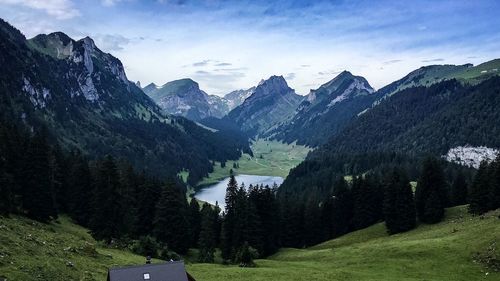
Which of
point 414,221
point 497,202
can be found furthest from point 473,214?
point 414,221

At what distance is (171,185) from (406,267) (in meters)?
47.8

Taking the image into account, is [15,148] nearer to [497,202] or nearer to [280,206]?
[280,206]

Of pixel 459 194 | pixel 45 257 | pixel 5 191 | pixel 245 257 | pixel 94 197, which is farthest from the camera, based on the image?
pixel 459 194

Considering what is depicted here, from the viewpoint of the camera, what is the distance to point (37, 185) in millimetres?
77375

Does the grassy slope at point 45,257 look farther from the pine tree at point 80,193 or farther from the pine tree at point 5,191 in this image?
the pine tree at point 80,193

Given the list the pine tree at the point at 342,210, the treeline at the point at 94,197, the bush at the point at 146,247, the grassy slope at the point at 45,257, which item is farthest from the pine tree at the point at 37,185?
the pine tree at the point at 342,210

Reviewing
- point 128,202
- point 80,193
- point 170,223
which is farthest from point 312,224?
point 80,193

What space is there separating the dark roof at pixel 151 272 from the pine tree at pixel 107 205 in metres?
39.1

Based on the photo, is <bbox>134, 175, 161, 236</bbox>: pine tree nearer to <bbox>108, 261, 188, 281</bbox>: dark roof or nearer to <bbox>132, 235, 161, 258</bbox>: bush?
<bbox>132, 235, 161, 258</bbox>: bush

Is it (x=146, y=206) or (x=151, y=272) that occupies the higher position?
(x=146, y=206)

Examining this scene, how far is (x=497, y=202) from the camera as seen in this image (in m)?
86.4

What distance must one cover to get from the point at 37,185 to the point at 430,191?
78.3 meters

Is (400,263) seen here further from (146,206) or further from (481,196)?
(146,206)

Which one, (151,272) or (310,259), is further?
(310,259)
